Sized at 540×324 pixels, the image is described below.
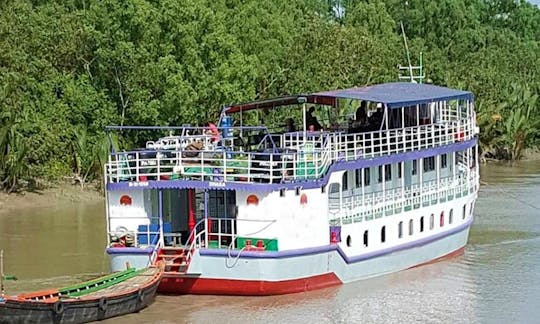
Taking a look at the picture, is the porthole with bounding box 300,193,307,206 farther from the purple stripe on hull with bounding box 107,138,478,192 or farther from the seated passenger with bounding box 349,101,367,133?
the seated passenger with bounding box 349,101,367,133

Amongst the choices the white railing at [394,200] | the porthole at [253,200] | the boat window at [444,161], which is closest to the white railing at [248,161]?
the porthole at [253,200]

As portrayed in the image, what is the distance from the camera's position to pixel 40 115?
1585 inches

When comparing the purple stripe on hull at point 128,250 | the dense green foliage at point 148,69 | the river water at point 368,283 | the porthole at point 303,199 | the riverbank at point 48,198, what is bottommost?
the river water at point 368,283

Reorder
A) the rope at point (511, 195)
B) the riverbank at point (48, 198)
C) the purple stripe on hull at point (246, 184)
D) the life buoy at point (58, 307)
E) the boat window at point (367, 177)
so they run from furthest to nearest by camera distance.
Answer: the rope at point (511, 195)
the riverbank at point (48, 198)
the boat window at point (367, 177)
the purple stripe on hull at point (246, 184)
the life buoy at point (58, 307)

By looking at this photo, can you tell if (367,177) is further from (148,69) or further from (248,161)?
(148,69)

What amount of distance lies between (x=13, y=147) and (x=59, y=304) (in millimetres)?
18047

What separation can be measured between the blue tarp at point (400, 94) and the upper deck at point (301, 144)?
2 centimetres

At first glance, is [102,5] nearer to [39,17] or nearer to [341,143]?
[39,17]

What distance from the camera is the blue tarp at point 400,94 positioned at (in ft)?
77.6

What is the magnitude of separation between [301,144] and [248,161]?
2.95 meters

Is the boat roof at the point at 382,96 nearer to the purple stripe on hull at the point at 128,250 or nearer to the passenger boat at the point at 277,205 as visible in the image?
the passenger boat at the point at 277,205

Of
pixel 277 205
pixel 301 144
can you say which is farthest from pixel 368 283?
pixel 301 144

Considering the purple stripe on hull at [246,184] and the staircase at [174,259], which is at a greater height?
the purple stripe on hull at [246,184]

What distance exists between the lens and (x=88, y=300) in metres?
19.0
